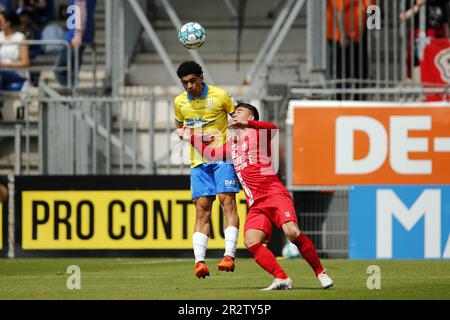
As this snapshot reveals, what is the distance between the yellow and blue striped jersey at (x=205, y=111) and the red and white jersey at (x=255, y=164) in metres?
0.47

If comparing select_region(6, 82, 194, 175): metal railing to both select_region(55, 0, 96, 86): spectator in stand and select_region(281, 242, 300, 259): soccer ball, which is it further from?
select_region(281, 242, 300, 259): soccer ball

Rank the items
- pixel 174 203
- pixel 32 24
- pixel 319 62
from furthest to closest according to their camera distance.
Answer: pixel 32 24, pixel 319 62, pixel 174 203

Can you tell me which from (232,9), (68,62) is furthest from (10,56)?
(232,9)

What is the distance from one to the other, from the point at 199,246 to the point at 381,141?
660cm

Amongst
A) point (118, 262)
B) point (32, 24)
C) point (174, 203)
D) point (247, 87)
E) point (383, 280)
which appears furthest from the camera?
point (32, 24)

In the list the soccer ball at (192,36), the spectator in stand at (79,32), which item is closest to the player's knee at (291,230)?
the soccer ball at (192,36)

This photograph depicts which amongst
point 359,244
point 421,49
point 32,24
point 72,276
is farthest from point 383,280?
point 32,24

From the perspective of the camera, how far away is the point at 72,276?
14977mm

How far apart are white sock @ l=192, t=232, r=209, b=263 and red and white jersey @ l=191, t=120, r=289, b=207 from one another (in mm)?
834

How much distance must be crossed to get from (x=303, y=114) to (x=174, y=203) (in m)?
2.33

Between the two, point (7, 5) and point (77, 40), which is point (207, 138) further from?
point (7, 5)

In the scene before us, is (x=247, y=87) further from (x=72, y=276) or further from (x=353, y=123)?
(x=72, y=276)

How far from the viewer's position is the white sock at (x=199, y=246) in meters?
13.7

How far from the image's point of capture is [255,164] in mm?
13328
